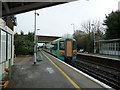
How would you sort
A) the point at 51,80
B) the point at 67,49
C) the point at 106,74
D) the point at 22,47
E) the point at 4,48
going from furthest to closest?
1. the point at 22,47
2. the point at 67,49
3. the point at 106,74
4. the point at 4,48
5. the point at 51,80

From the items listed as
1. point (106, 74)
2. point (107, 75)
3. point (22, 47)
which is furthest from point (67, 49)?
point (22, 47)

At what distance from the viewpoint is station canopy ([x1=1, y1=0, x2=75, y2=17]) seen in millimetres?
3744

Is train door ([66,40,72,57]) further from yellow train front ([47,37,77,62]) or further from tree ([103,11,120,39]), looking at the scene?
tree ([103,11,120,39])

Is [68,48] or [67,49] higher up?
[68,48]

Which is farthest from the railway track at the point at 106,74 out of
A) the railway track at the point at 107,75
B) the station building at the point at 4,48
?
the station building at the point at 4,48

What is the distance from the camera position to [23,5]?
4207mm

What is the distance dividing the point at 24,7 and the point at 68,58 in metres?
11.0

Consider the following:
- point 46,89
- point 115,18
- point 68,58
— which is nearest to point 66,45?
point 68,58

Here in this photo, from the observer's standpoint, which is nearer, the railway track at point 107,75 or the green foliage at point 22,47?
the railway track at point 107,75

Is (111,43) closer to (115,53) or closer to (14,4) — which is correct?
(115,53)

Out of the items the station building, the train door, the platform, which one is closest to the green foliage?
the train door

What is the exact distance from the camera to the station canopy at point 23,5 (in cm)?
374

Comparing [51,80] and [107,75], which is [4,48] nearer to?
[51,80]

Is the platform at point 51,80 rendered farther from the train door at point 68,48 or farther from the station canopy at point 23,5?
the train door at point 68,48
